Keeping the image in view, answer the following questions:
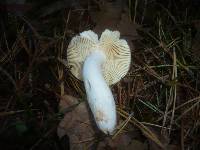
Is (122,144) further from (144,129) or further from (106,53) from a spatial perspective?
(106,53)

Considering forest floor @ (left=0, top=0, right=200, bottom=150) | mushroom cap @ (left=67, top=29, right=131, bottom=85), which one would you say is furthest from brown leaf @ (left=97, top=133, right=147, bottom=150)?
mushroom cap @ (left=67, top=29, right=131, bottom=85)

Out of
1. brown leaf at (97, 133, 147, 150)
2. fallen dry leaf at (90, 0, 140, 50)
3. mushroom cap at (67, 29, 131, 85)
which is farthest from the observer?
fallen dry leaf at (90, 0, 140, 50)

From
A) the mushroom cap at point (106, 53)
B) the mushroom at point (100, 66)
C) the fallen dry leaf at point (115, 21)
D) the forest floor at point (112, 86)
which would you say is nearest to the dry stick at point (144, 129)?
the forest floor at point (112, 86)

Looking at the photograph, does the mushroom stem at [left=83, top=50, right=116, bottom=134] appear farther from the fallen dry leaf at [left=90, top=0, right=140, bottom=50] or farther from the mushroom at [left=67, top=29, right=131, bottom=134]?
the fallen dry leaf at [left=90, top=0, right=140, bottom=50]

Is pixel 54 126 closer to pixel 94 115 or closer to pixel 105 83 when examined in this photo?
pixel 94 115

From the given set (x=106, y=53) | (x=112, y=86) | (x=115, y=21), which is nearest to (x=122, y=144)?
(x=112, y=86)
